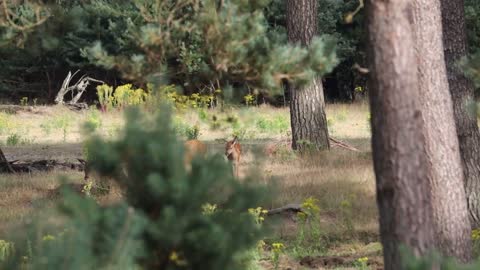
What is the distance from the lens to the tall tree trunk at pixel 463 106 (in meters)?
7.62

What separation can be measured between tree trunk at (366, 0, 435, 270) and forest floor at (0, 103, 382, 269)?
628 mm

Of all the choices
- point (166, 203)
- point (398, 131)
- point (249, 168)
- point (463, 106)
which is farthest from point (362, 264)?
point (166, 203)

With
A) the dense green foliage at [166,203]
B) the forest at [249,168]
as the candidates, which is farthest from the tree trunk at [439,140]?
the dense green foliage at [166,203]

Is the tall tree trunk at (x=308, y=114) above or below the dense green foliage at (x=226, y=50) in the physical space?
below

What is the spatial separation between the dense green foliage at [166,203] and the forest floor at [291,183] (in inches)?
10.9

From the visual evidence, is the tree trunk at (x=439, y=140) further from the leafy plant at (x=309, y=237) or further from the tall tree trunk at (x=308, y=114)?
the tall tree trunk at (x=308, y=114)

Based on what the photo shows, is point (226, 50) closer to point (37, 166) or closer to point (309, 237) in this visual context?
point (309, 237)

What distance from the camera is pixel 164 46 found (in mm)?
5562

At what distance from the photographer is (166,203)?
4.11 m

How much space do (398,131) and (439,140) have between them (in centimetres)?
191

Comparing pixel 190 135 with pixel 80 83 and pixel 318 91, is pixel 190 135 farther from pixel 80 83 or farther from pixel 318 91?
pixel 80 83

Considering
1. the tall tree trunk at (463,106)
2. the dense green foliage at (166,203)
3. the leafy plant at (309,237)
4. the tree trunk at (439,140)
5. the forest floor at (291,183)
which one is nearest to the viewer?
the dense green foliage at (166,203)

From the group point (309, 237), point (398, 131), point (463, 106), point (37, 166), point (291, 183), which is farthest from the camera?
point (37, 166)

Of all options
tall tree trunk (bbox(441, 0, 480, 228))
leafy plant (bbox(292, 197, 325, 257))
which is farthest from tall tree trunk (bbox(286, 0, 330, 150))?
tall tree trunk (bbox(441, 0, 480, 228))
